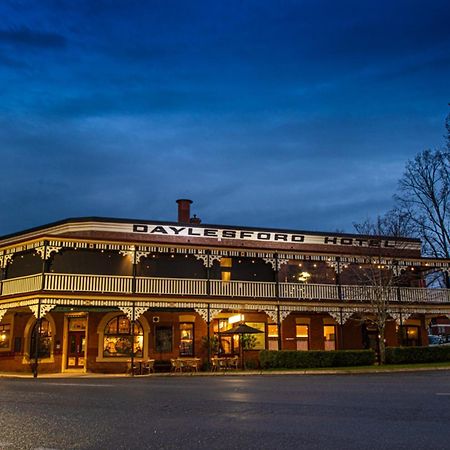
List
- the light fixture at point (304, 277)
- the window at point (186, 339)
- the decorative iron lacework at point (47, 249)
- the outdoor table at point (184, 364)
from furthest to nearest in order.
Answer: the light fixture at point (304, 277) < the window at point (186, 339) < the outdoor table at point (184, 364) < the decorative iron lacework at point (47, 249)

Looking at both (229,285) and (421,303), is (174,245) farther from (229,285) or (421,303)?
(421,303)

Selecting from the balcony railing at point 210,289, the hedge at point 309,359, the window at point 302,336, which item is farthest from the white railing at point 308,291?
the hedge at point 309,359

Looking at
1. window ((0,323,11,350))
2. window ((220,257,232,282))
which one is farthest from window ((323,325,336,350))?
window ((0,323,11,350))

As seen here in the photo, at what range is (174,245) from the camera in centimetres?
2936

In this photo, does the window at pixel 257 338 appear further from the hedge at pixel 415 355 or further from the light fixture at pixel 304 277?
the hedge at pixel 415 355

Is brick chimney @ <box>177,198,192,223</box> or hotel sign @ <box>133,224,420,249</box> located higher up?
brick chimney @ <box>177,198,192,223</box>

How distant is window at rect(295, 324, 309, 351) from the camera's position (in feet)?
107

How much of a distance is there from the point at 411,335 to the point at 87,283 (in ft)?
Result: 66.7

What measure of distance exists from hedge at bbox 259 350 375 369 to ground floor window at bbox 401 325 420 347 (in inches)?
309

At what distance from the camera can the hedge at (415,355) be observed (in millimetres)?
28688

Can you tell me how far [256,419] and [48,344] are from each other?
894 inches

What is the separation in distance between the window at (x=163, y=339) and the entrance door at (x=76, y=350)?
12.5ft

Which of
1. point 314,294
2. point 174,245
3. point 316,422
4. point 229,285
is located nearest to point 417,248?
point 314,294

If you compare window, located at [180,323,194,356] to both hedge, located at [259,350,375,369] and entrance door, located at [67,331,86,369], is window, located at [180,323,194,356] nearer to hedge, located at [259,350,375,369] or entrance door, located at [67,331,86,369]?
hedge, located at [259,350,375,369]
